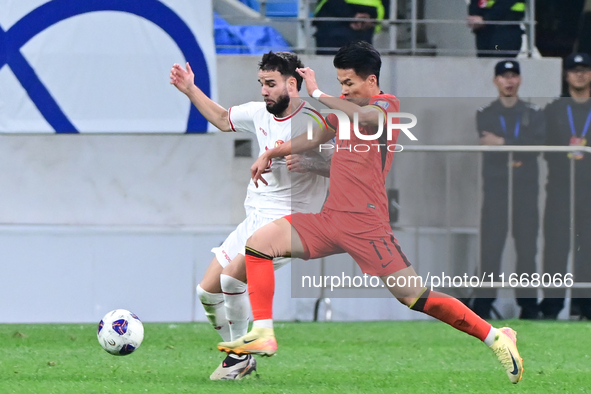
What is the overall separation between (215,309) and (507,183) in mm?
3577

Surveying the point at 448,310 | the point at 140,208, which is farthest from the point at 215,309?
the point at 140,208

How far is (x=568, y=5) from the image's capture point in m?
10.6

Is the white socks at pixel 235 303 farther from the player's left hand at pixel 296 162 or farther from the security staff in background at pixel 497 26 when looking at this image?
the security staff in background at pixel 497 26

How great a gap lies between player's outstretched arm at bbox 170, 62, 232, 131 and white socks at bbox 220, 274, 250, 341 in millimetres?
1015

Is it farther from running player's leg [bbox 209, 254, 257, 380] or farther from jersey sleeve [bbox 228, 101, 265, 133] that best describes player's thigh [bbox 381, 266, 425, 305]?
jersey sleeve [bbox 228, 101, 265, 133]

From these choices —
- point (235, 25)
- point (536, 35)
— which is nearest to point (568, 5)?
point (536, 35)

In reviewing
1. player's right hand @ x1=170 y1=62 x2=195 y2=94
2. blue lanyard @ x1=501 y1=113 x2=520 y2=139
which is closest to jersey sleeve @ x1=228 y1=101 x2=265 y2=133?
player's right hand @ x1=170 y1=62 x2=195 y2=94

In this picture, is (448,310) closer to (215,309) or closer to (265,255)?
(265,255)

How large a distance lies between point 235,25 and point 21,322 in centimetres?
356

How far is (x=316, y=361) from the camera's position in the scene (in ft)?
21.4

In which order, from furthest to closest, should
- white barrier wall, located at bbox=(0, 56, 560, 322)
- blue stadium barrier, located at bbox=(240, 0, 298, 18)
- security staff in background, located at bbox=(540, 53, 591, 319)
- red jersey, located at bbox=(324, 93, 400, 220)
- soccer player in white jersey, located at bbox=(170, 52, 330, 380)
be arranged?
1. blue stadium barrier, located at bbox=(240, 0, 298, 18)
2. white barrier wall, located at bbox=(0, 56, 560, 322)
3. security staff in background, located at bbox=(540, 53, 591, 319)
4. soccer player in white jersey, located at bbox=(170, 52, 330, 380)
5. red jersey, located at bbox=(324, 93, 400, 220)

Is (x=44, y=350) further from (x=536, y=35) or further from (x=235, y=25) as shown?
(x=536, y=35)

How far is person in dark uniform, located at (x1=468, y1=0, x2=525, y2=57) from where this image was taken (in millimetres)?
9297

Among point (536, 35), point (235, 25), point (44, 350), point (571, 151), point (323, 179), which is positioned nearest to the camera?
point (323, 179)
